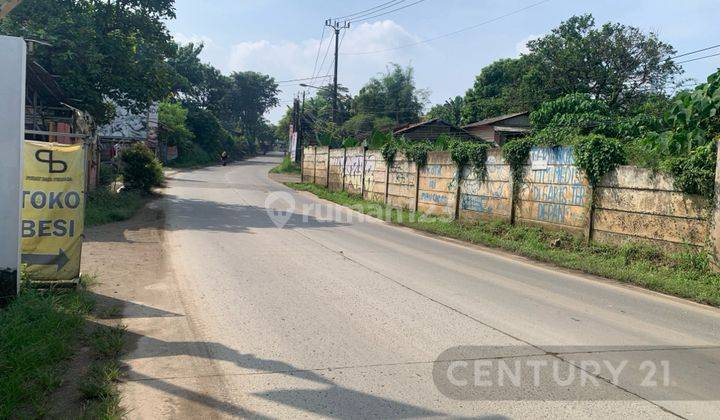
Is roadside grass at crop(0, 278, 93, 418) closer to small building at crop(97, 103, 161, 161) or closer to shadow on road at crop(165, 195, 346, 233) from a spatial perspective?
shadow on road at crop(165, 195, 346, 233)

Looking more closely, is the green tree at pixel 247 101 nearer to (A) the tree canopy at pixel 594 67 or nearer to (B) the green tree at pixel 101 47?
(A) the tree canopy at pixel 594 67

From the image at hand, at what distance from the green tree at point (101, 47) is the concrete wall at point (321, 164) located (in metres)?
13.4

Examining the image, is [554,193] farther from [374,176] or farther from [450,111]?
[450,111]

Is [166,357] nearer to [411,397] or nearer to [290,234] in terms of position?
[411,397]

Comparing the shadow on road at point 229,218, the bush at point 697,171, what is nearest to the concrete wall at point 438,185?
the shadow on road at point 229,218

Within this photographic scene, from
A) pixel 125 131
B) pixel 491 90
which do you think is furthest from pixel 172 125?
pixel 491 90

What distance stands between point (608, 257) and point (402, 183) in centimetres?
1179

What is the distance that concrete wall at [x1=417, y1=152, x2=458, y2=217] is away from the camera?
19.5 m

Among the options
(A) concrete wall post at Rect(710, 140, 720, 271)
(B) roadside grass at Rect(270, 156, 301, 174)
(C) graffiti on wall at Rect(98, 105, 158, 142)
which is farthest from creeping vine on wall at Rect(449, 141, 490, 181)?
(B) roadside grass at Rect(270, 156, 301, 174)

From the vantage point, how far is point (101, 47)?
19.7m

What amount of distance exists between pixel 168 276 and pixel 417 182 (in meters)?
14.1

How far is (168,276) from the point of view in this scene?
9.14 meters

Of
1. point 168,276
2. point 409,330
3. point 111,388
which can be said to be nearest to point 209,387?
point 111,388

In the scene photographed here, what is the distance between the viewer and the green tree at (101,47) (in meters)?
18.2
